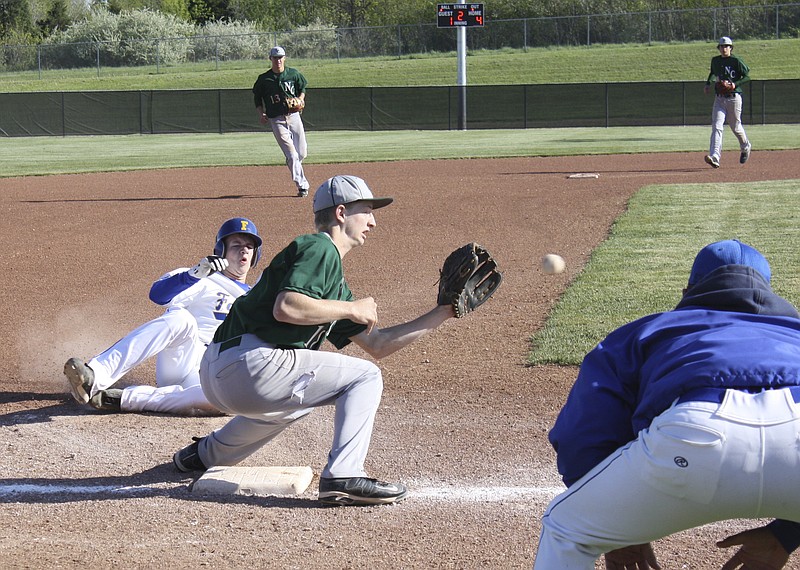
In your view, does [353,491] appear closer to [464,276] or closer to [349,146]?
[464,276]

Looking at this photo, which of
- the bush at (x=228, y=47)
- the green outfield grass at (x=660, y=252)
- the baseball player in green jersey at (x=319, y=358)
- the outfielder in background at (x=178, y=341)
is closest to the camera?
the baseball player in green jersey at (x=319, y=358)

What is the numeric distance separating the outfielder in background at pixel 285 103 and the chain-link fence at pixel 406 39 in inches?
1497

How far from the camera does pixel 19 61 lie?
169ft

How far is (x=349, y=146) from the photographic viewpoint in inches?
1040

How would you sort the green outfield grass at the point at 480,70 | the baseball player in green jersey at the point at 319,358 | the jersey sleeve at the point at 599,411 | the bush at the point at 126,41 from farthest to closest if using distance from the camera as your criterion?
the bush at the point at 126,41, the green outfield grass at the point at 480,70, the baseball player in green jersey at the point at 319,358, the jersey sleeve at the point at 599,411

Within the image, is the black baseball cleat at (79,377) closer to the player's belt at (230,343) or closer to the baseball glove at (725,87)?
the player's belt at (230,343)

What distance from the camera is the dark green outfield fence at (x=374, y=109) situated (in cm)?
3481

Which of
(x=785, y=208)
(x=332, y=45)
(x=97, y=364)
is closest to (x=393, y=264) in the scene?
(x=97, y=364)

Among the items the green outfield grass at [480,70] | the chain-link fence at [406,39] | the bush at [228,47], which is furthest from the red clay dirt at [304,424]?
the bush at [228,47]

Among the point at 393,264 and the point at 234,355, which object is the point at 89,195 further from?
the point at 234,355

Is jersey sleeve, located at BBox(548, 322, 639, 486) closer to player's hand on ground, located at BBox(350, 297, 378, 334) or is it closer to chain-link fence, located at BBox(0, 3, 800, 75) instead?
player's hand on ground, located at BBox(350, 297, 378, 334)

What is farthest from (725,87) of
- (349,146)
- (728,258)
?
(728,258)

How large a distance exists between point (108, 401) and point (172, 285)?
28.1 inches

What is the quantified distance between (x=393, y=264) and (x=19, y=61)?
47456 millimetres
